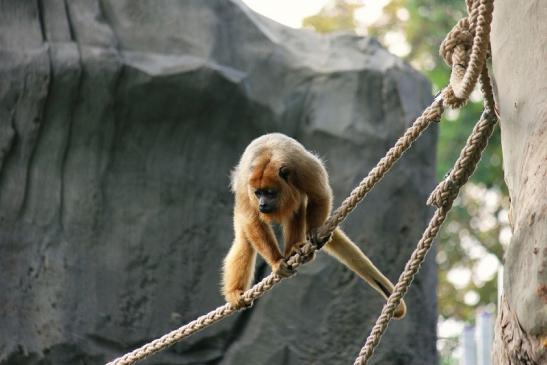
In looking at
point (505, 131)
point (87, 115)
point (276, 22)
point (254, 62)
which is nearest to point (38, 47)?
point (87, 115)

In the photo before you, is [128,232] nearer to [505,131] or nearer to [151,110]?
[151,110]

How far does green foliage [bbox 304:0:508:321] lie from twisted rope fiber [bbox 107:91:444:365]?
10.8 m

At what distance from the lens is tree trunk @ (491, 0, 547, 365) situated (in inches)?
117

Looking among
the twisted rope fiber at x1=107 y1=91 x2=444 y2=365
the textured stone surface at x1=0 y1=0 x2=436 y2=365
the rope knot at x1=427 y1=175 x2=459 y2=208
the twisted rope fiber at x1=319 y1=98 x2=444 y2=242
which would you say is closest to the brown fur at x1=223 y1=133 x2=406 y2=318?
the twisted rope fiber at x1=107 y1=91 x2=444 y2=365

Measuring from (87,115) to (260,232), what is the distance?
10.1ft

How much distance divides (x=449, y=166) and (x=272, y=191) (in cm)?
1089

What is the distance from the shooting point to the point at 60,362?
24.2 feet

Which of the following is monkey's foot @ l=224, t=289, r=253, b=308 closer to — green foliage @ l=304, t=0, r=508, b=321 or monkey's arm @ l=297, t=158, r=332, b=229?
monkey's arm @ l=297, t=158, r=332, b=229

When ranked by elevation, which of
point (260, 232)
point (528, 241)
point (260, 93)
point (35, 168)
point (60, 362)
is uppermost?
point (528, 241)

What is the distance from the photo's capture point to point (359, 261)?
5.18 m

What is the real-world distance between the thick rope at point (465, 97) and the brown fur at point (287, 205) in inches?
36.2

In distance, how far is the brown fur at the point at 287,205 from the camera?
499 centimetres

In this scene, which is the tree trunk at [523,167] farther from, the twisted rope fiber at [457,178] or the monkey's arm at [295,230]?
the monkey's arm at [295,230]

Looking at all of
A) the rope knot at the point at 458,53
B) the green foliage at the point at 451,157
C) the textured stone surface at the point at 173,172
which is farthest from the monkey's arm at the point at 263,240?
the green foliage at the point at 451,157
